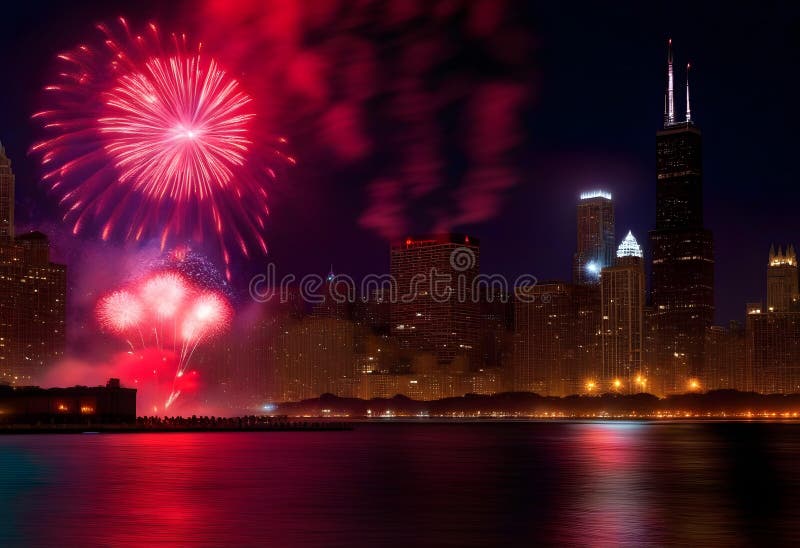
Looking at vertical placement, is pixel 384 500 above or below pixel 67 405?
below

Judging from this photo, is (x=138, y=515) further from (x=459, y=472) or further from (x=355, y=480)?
(x=459, y=472)

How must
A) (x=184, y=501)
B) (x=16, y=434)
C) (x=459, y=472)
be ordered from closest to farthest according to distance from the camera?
(x=184, y=501) → (x=459, y=472) → (x=16, y=434)

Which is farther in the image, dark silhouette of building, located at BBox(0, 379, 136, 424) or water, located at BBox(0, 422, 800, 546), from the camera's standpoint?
dark silhouette of building, located at BBox(0, 379, 136, 424)

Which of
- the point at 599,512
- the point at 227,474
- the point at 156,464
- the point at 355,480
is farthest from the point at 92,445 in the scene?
the point at 599,512

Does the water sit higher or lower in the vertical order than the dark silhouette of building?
lower

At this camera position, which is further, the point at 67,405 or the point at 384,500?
the point at 67,405
